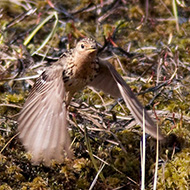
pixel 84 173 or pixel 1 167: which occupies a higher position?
pixel 1 167

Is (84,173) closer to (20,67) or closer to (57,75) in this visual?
(57,75)

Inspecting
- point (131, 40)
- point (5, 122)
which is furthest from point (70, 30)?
point (5, 122)

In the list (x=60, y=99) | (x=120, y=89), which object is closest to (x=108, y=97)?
(x=120, y=89)

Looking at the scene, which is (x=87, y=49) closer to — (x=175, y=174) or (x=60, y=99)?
(x=60, y=99)

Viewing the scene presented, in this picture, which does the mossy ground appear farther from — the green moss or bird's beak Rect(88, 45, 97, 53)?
bird's beak Rect(88, 45, 97, 53)

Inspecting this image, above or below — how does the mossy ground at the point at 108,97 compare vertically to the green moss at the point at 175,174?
above

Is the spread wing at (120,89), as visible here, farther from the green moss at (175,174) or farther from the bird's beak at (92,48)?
the green moss at (175,174)

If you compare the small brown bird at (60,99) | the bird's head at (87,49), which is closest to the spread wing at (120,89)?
the small brown bird at (60,99)
